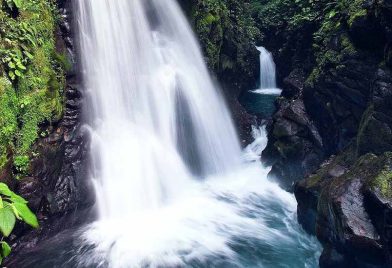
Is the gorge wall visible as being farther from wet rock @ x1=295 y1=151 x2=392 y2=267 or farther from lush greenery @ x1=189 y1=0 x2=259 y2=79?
lush greenery @ x1=189 y1=0 x2=259 y2=79

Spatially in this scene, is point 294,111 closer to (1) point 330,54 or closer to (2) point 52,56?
(1) point 330,54

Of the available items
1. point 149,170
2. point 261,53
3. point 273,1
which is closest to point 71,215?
point 149,170

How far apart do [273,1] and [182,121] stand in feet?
50.9

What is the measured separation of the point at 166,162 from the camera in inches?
434

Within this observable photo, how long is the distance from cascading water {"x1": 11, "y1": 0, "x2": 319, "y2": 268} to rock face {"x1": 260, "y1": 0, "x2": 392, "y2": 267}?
1232mm

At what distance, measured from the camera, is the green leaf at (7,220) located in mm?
1655

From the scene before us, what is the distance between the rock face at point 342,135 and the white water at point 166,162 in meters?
1.25

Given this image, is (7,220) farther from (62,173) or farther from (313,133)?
(313,133)

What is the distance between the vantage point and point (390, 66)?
26.0 feet

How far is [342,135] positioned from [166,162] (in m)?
5.54

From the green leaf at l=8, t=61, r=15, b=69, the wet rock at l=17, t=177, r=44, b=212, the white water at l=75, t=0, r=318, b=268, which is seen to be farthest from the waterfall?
the green leaf at l=8, t=61, r=15, b=69

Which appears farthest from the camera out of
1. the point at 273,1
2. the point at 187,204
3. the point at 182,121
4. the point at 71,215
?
the point at 273,1

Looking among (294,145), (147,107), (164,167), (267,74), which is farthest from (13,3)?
(267,74)

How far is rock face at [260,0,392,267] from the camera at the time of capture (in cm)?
658
